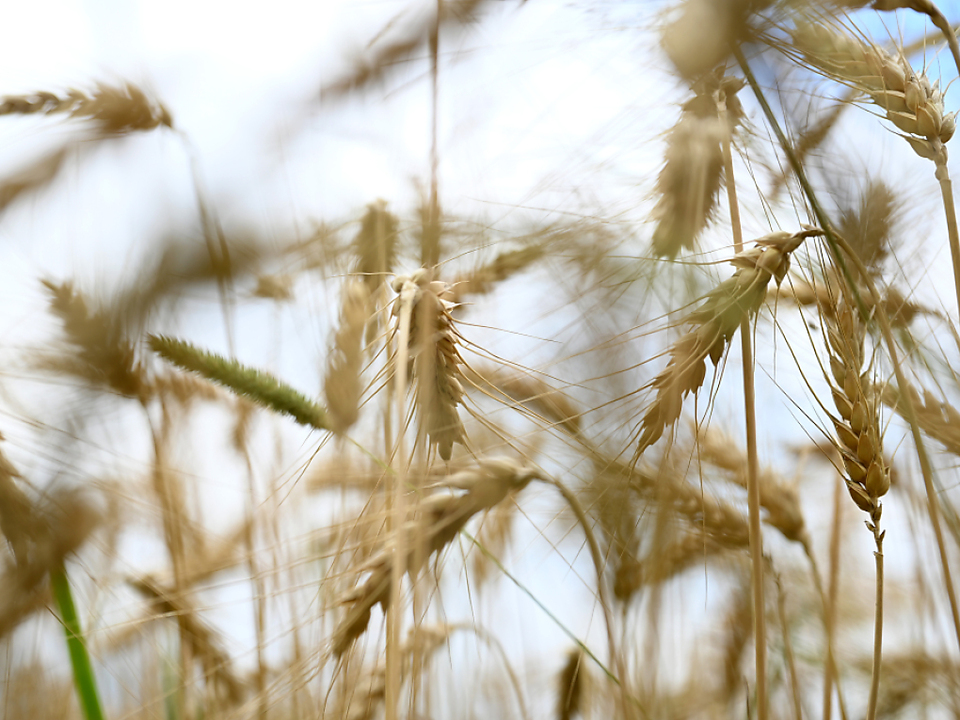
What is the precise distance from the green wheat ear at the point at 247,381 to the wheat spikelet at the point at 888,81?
678 mm

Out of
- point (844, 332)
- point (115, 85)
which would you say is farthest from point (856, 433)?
point (115, 85)

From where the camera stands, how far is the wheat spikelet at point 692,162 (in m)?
0.75

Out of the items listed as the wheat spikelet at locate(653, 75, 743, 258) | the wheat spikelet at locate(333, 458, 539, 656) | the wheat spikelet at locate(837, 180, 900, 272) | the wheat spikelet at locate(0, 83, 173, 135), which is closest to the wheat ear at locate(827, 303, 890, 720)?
the wheat spikelet at locate(837, 180, 900, 272)

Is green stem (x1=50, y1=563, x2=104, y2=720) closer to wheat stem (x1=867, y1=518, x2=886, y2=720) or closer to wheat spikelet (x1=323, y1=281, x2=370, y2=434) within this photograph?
wheat spikelet (x1=323, y1=281, x2=370, y2=434)

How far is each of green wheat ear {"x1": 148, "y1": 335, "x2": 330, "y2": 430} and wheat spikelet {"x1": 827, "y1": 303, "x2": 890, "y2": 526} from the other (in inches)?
22.2

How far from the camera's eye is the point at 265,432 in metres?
1.04

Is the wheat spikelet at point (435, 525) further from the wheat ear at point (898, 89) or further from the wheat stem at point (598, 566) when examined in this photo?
the wheat ear at point (898, 89)

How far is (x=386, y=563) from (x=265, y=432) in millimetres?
611

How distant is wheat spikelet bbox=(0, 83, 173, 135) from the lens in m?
0.97

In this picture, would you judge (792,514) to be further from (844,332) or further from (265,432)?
(265,432)

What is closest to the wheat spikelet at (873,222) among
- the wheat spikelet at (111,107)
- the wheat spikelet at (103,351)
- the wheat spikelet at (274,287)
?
the wheat spikelet at (274,287)

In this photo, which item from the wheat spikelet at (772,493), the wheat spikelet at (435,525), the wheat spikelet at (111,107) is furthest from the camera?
the wheat spikelet at (111,107)

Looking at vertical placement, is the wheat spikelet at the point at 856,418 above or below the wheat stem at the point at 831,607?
above

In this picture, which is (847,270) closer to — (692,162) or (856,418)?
(856,418)
